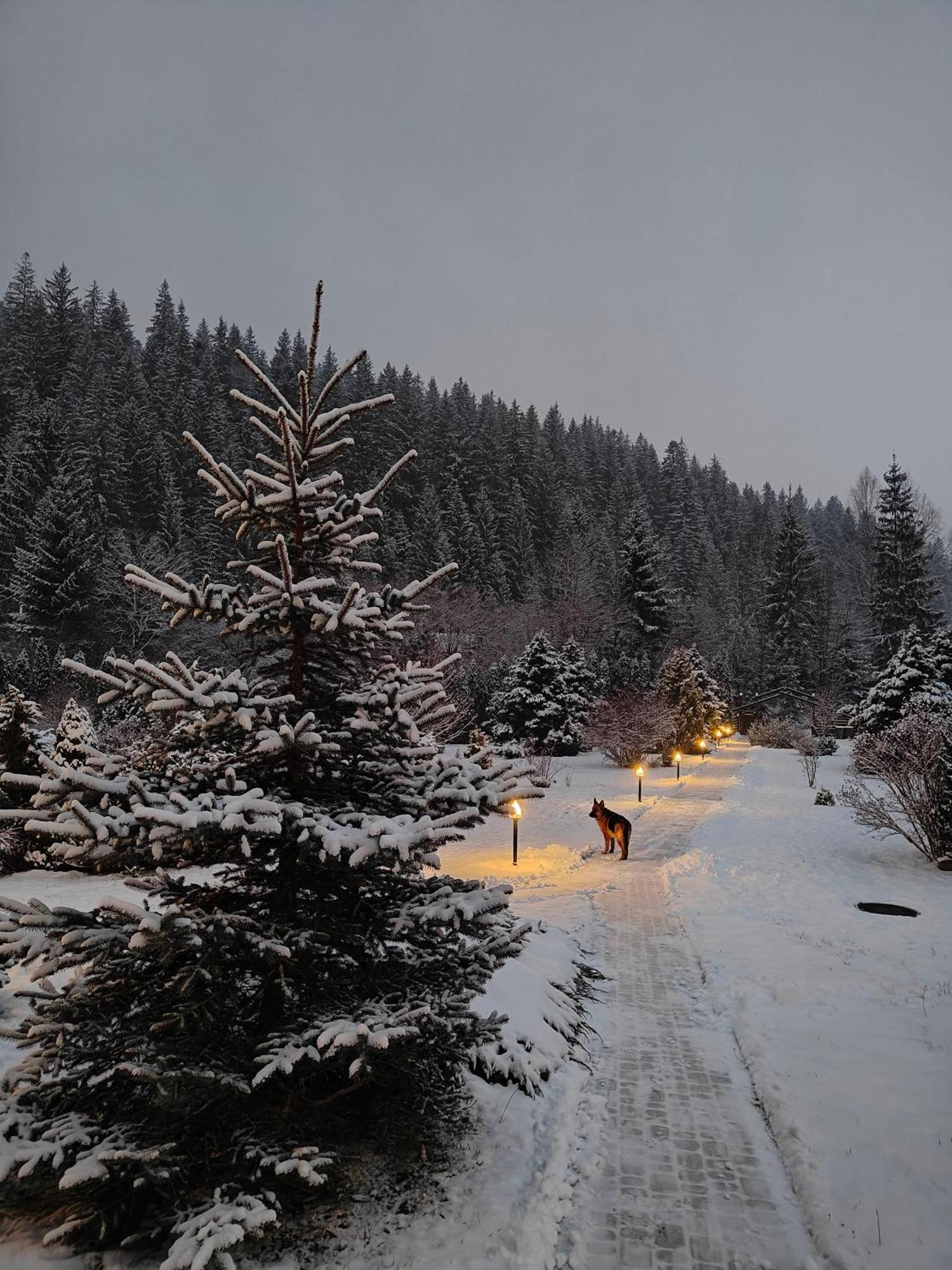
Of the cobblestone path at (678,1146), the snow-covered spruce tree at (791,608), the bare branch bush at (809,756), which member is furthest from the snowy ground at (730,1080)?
the snow-covered spruce tree at (791,608)

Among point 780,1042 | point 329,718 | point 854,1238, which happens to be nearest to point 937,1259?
point 854,1238

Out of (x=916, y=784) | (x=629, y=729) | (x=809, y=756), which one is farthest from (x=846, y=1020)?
(x=809, y=756)

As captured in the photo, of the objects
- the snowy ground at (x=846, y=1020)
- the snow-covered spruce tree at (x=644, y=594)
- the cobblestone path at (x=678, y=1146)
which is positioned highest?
the snow-covered spruce tree at (x=644, y=594)

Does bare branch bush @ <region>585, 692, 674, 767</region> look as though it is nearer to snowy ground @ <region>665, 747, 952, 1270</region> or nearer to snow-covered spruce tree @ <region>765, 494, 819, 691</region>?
snowy ground @ <region>665, 747, 952, 1270</region>

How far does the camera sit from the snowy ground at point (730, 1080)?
13.5ft

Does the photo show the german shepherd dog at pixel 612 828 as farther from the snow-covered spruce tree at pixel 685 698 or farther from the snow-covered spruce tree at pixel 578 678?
the snow-covered spruce tree at pixel 685 698

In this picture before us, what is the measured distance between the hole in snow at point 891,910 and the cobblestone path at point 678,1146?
379cm

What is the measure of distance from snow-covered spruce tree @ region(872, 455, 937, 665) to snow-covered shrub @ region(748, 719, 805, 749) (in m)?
7.59

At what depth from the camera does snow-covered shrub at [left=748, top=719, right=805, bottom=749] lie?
43.4 meters

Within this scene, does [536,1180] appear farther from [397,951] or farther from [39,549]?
[39,549]

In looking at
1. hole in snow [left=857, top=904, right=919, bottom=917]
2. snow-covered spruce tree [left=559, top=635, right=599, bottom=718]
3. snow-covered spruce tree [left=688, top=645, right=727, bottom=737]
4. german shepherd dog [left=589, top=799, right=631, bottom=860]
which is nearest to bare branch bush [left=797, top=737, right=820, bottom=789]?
snow-covered spruce tree [left=688, top=645, right=727, bottom=737]

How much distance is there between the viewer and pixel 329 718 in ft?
16.0

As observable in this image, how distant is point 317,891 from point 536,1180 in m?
2.48

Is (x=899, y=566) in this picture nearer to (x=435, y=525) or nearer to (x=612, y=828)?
(x=435, y=525)
